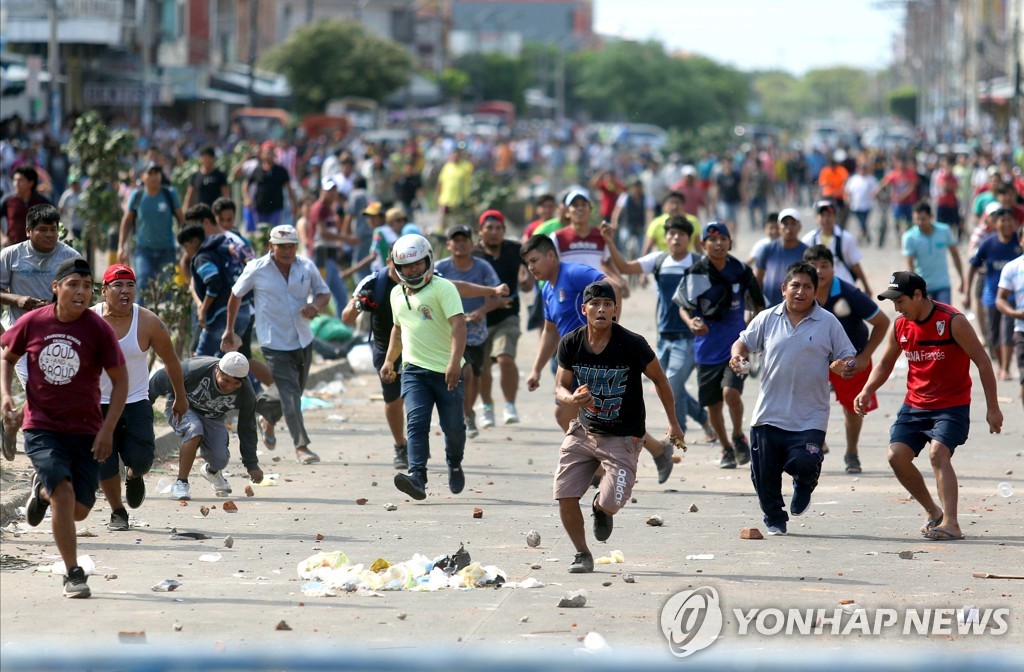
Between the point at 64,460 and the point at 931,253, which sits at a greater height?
the point at 931,253

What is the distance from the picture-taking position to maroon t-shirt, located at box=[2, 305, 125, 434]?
24.2 feet

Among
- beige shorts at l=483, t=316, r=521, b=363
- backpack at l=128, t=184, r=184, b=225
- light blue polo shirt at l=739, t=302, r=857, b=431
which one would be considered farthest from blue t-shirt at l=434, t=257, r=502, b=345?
backpack at l=128, t=184, r=184, b=225

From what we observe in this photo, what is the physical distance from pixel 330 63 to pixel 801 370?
61727mm

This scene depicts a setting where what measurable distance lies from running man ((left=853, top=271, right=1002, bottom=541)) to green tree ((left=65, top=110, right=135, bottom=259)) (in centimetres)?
1145

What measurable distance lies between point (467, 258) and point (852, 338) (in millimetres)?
2729

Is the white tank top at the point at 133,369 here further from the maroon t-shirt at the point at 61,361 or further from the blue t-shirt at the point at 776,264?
the blue t-shirt at the point at 776,264

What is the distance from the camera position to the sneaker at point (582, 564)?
786 centimetres

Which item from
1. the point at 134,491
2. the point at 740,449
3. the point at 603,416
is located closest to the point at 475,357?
the point at 740,449

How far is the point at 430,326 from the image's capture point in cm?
983

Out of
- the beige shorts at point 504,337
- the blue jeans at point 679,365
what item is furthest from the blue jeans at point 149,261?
the blue jeans at point 679,365

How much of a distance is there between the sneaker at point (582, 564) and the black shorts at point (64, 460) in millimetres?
2186

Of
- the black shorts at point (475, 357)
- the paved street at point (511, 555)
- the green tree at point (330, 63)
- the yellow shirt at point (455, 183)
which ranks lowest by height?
the paved street at point (511, 555)

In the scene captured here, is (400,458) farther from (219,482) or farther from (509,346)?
(509,346)

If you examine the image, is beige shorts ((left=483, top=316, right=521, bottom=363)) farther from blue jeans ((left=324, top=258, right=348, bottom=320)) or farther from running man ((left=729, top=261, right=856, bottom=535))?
blue jeans ((left=324, top=258, right=348, bottom=320))
